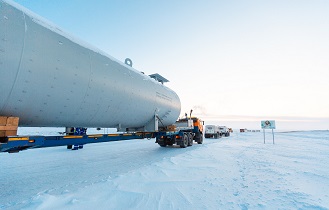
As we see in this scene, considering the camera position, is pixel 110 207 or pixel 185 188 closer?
pixel 110 207

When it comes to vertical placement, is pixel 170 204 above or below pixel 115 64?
below

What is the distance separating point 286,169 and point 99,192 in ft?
20.8

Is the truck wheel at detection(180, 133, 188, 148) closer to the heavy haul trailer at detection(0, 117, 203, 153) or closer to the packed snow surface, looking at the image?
the heavy haul trailer at detection(0, 117, 203, 153)

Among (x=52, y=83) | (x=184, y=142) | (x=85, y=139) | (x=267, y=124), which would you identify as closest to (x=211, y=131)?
(x=267, y=124)

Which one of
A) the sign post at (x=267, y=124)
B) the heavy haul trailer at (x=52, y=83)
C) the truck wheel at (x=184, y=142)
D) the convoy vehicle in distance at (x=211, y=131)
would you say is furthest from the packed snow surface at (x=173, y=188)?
the convoy vehicle in distance at (x=211, y=131)

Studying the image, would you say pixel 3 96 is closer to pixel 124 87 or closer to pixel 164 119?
pixel 124 87

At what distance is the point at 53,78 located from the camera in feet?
15.9

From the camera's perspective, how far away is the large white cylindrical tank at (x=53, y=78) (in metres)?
4.05

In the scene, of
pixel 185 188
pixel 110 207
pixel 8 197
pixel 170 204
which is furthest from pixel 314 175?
→ pixel 8 197

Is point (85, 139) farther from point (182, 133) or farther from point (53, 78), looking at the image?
point (182, 133)

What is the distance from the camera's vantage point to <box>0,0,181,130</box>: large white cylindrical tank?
13.3 feet

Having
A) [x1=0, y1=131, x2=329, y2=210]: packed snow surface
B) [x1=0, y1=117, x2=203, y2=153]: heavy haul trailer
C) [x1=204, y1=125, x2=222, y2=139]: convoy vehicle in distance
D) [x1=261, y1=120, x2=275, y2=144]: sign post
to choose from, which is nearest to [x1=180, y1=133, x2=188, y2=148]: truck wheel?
[x1=0, y1=117, x2=203, y2=153]: heavy haul trailer

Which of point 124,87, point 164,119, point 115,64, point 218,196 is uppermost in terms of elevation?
point 115,64

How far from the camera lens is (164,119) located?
12102mm
